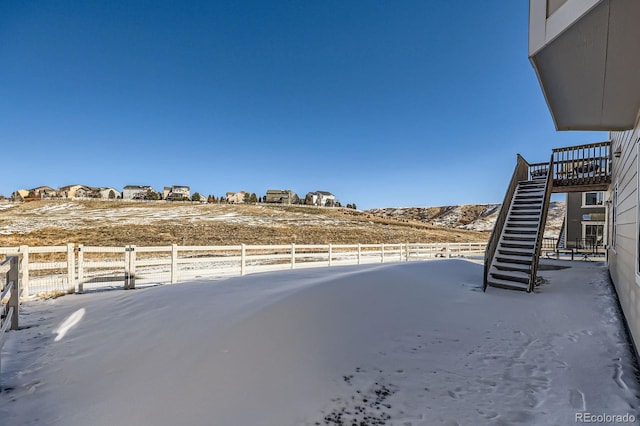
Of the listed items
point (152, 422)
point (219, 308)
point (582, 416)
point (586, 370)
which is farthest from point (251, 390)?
point (586, 370)

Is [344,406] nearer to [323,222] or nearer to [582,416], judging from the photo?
[582,416]

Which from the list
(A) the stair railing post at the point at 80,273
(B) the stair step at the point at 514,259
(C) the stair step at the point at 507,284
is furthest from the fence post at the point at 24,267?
(B) the stair step at the point at 514,259

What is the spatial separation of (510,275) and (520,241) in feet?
5.77

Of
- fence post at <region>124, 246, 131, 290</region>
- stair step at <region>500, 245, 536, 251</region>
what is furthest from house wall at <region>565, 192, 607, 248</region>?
fence post at <region>124, 246, 131, 290</region>

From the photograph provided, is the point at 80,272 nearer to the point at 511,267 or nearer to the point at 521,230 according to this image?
the point at 511,267

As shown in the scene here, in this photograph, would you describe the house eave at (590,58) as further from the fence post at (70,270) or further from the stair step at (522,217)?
the fence post at (70,270)

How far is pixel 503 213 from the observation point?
9.33 meters

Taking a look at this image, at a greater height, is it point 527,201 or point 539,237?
point 527,201

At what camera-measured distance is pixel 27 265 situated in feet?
20.9

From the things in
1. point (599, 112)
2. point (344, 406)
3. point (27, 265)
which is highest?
point (599, 112)

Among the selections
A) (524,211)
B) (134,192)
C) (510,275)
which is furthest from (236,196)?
(510,275)

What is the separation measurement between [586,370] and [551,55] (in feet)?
11.7

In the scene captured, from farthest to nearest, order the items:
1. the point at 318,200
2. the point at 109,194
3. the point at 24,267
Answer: the point at 318,200 → the point at 109,194 → the point at 24,267

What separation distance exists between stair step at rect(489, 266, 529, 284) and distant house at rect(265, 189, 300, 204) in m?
54.0
